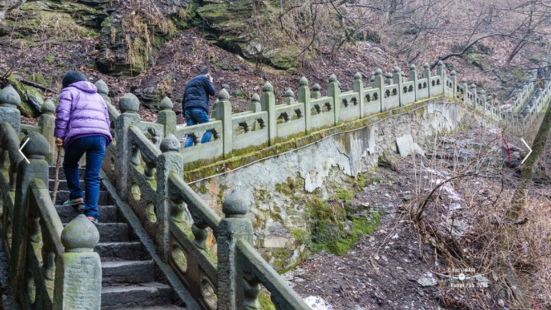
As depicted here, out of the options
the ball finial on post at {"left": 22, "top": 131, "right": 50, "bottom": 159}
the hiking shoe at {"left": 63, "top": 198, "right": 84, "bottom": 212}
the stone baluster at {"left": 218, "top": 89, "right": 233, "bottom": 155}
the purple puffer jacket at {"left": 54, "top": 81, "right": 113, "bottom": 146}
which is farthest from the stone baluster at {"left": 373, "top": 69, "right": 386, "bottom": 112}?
the ball finial on post at {"left": 22, "top": 131, "right": 50, "bottom": 159}

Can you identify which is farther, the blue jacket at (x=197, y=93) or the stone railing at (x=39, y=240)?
the blue jacket at (x=197, y=93)

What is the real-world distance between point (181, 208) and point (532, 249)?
7.33 m

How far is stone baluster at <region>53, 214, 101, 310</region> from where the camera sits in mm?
3525

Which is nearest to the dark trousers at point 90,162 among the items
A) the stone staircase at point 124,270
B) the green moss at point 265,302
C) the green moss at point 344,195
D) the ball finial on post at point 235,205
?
the stone staircase at point 124,270

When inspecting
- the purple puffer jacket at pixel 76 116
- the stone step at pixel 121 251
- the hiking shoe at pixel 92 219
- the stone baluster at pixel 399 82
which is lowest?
the stone step at pixel 121 251

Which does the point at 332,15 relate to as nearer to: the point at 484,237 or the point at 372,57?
the point at 372,57

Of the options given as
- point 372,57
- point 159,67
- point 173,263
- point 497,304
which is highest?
point 372,57

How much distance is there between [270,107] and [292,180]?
1.51 m

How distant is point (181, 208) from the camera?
17.7ft

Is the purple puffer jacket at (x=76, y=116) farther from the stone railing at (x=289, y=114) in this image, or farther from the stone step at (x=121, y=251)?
the stone railing at (x=289, y=114)

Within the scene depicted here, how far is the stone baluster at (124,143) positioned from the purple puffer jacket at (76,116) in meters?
0.66

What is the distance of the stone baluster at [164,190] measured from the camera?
5.38 metres

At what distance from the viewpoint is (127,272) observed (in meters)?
5.07

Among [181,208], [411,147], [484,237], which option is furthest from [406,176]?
[181,208]
